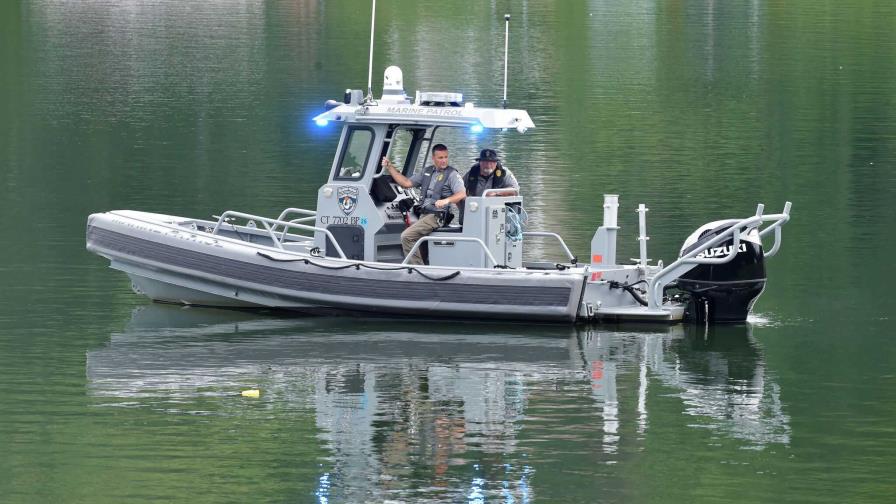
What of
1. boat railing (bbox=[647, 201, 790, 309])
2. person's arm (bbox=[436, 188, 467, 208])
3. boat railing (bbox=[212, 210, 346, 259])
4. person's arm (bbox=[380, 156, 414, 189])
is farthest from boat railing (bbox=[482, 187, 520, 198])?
boat railing (bbox=[647, 201, 790, 309])

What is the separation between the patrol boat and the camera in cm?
1903

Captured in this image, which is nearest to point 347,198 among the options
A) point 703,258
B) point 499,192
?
point 499,192

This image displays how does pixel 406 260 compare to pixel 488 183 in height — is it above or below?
below

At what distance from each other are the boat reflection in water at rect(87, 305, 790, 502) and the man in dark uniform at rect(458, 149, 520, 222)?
1534 millimetres

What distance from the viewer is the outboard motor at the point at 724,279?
19.1 m

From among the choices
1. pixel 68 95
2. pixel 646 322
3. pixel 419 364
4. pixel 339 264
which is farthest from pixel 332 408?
pixel 68 95

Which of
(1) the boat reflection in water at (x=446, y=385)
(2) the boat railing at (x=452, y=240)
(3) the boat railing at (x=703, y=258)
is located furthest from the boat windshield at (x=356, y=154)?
(3) the boat railing at (x=703, y=258)

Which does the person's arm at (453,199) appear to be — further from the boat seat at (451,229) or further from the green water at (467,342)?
the green water at (467,342)

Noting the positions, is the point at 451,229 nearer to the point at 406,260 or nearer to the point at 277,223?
the point at 406,260

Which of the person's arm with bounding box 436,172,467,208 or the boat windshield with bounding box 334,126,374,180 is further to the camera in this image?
the boat windshield with bounding box 334,126,374,180

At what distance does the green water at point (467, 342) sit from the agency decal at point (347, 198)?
1.28m

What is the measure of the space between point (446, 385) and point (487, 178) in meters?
3.70

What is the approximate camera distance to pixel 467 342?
740 inches

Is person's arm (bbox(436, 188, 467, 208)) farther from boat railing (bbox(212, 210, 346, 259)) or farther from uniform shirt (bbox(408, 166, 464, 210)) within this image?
boat railing (bbox(212, 210, 346, 259))
